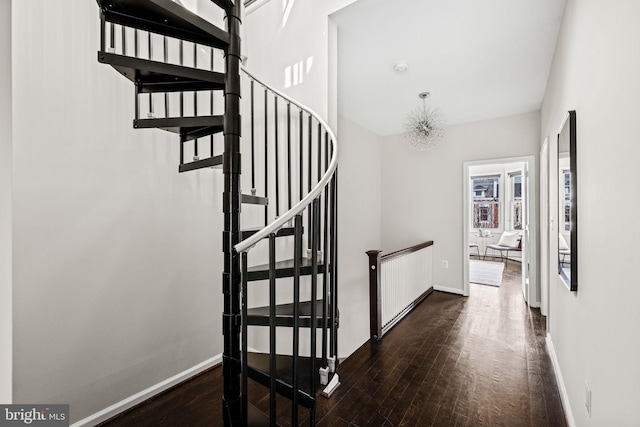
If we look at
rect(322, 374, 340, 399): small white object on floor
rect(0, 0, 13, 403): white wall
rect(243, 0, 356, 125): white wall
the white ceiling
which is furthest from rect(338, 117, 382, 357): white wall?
rect(0, 0, 13, 403): white wall

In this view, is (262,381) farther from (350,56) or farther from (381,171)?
(381,171)

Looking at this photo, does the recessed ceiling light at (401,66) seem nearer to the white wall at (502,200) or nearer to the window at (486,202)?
the white wall at (502,200)

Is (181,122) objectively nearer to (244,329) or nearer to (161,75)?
(161,75)

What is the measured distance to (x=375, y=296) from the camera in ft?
9.61

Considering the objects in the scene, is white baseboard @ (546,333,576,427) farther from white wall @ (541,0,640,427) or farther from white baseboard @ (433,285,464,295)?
white baseboard @ (433,285,464,295)

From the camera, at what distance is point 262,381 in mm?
1555

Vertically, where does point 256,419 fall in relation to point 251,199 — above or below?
below

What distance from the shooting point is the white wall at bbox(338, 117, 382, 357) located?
296 cm

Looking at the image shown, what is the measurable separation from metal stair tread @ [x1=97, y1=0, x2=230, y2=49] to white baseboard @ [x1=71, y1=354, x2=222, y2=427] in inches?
92.9

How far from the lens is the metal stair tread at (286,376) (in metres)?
1.47

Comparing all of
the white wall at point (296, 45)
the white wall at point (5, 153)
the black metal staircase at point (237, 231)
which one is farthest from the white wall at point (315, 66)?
the white wall at point (5, 153)

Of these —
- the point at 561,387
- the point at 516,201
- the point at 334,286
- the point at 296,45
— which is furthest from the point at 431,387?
the point at 516,201

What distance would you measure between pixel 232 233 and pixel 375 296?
1928 millimetres

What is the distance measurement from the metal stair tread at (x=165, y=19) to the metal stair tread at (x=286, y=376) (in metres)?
1.77
